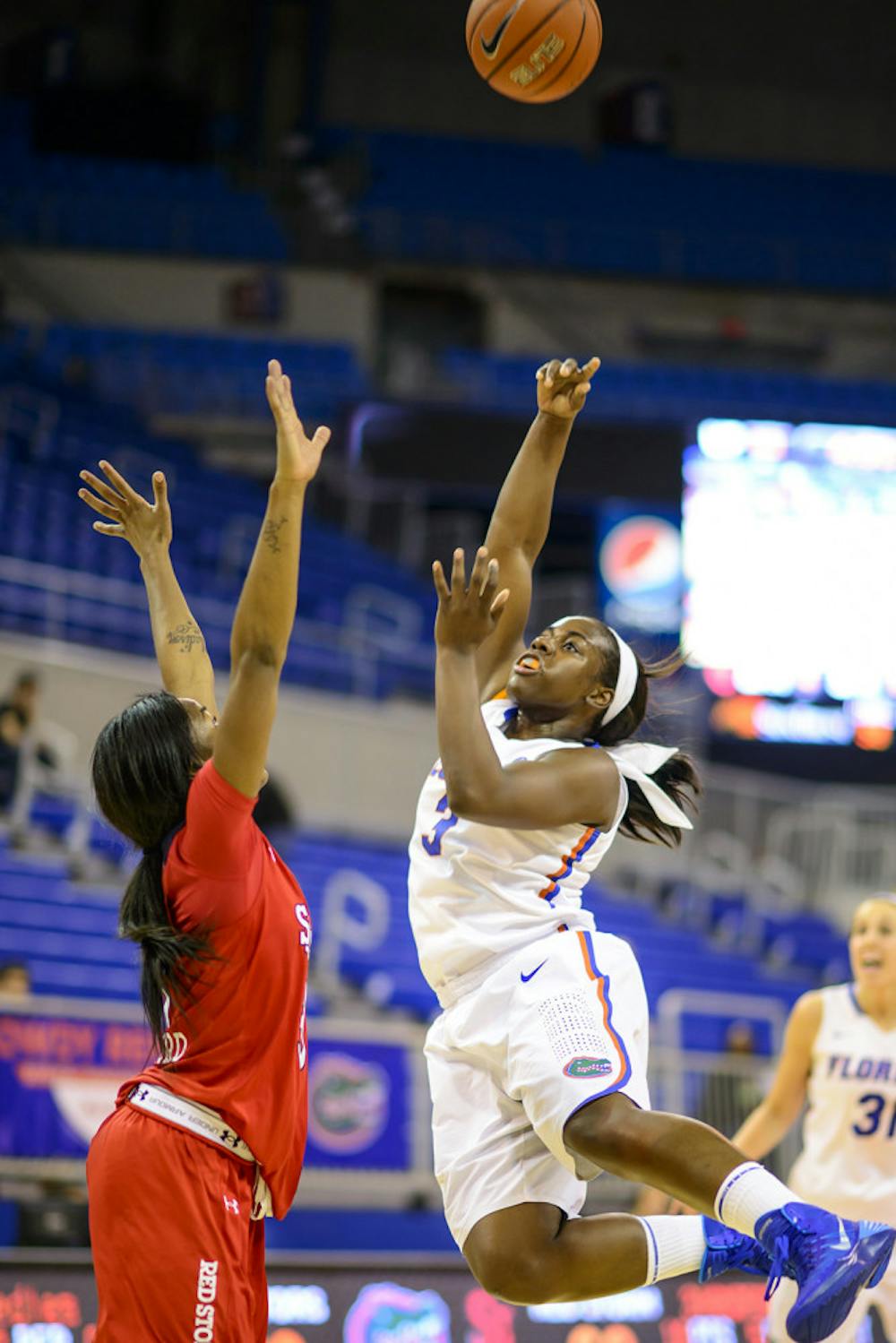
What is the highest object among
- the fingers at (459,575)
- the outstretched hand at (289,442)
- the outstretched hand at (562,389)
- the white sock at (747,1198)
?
the outstretched hand at (562,389)

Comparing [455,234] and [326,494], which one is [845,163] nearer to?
[455,234]

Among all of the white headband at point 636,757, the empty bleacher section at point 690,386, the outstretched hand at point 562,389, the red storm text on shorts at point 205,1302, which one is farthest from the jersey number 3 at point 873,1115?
the empty bleacher section at point 690,386

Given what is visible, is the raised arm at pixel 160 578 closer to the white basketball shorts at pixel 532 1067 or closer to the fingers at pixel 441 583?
the fingers at pixel 441 583

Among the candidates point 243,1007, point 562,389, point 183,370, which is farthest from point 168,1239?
point 183,370

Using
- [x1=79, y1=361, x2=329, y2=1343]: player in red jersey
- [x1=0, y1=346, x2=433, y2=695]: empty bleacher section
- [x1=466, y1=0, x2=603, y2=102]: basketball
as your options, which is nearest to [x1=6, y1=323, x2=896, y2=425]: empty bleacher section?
[x1=0, y1=346, x2=433, y2=695]: empty bleacher section

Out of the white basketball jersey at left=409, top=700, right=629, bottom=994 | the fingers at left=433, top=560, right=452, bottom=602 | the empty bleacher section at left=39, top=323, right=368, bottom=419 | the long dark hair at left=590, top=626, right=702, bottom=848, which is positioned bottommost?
the white basketball jersey at left=409, top=700, right=629, bottom=994

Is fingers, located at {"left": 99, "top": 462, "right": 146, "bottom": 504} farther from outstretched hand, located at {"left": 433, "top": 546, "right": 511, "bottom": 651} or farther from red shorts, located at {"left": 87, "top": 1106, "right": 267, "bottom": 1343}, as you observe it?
red shorts, located at {"left": 87, "top": 1106, "right": 267, "bottom": 1343}

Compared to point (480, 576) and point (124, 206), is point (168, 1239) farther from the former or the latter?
point (124, 206)

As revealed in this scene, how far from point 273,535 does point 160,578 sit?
42.0 inches

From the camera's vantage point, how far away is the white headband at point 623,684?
4.27 m

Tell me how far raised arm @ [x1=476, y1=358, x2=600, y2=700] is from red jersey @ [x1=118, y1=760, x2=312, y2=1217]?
4.42 feet

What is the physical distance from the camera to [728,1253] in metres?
3.79

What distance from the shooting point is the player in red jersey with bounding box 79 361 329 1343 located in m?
3.18

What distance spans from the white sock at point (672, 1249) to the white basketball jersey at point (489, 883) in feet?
2.43
